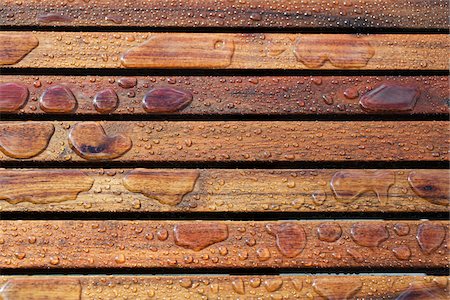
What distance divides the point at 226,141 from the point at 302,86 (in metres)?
0.21

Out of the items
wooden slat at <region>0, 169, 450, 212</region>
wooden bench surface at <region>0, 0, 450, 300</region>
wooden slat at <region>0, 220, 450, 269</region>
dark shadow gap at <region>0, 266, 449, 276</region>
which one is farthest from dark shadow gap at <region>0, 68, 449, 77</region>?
dark shadow gap at <region>0, 266, 449, 276</region>

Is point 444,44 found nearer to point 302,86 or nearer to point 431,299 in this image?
point 302,86

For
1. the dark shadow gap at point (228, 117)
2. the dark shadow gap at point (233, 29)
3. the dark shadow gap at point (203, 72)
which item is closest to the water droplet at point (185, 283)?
the dark shadow gap at point (228, 117)

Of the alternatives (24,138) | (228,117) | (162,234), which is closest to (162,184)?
(162,234)

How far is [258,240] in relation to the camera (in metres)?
1.04

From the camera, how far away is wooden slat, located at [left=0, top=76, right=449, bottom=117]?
1072 millimetres

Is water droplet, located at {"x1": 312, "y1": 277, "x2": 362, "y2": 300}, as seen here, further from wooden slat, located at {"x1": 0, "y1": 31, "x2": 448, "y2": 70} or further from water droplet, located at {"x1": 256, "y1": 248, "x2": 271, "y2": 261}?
wooden slat, located at {"x1": 0, "y1": 31, "x2": 448, "y2": 70}

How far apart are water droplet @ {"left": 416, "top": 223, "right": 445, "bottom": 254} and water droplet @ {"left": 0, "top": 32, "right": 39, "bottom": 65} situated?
0.95m

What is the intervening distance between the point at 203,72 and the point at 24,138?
0.42 m

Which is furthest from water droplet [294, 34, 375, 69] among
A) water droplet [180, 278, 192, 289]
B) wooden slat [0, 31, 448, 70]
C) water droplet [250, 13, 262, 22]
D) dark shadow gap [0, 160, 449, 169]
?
water droplet [180, 278, 192, 289]

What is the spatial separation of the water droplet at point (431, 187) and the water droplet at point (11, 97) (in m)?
0.87

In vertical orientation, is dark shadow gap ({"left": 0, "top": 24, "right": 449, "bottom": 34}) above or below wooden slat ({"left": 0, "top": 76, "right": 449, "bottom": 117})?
above

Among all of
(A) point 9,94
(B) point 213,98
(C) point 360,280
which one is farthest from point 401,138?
(A) point 9,94

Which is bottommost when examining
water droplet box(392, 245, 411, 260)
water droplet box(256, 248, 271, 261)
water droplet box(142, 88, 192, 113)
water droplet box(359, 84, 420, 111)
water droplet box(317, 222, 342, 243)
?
water droplet box(256, 248, 271, 261)
